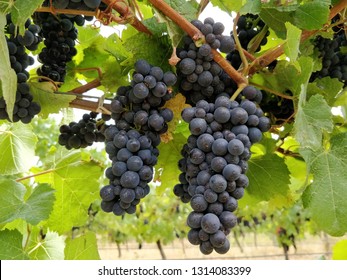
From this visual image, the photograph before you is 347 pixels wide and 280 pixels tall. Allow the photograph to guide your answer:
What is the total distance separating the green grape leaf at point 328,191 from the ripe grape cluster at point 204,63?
8.8 inches

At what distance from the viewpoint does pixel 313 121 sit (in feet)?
2.72

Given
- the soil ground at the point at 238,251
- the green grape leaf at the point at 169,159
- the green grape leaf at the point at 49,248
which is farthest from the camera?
the soil ground at the point at 238,251

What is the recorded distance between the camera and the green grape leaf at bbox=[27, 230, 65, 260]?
1258 mm

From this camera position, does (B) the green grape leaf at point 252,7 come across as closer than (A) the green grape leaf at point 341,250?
Yes

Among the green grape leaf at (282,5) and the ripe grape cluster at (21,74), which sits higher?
the green grape leaf at (282,5)

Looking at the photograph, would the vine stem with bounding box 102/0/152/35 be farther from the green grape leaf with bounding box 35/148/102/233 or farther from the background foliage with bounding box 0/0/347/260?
the green grape leaf with bounding box 35/148/102/233

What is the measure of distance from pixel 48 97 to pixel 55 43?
15 cm

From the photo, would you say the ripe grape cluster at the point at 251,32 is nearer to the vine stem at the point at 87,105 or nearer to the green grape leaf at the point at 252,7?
the green grape leaf at the point at 252,7

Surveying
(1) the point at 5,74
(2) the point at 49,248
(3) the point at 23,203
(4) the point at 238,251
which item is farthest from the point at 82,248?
(4) the point at 238,251

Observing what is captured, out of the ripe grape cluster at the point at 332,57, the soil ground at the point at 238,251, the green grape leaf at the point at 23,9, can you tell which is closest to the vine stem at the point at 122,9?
the green grape leaf at the point at 23,9

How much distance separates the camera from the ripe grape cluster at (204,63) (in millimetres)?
816

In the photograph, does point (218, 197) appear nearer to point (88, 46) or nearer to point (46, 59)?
point (46, 59)
